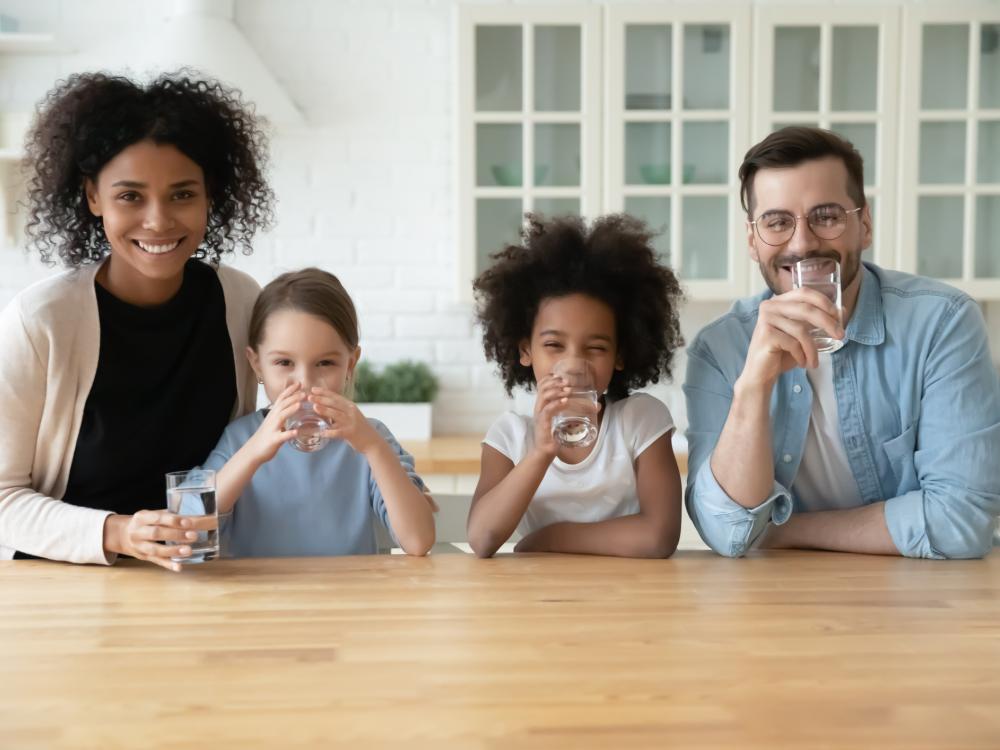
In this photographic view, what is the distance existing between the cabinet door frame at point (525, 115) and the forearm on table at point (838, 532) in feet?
7.16

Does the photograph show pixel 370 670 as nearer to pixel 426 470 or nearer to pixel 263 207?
pixel 263 207

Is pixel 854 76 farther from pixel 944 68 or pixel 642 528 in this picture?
pixel 642 528

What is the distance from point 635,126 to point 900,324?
2159 millimetres

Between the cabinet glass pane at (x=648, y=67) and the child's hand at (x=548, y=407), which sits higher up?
the cabinet glass pane at (x=648, y=67)

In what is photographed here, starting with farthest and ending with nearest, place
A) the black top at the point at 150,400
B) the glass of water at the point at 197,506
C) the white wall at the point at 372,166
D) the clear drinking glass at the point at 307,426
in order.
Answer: the white wall at the point at 372,166, the black top at the point at 150,400, the clear drinking glass at the point at 307,426, the glass of water at the point at 197,506

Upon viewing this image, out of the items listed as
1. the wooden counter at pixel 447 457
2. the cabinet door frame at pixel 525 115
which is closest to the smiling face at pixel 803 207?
the wooden counter at pixel 447 457

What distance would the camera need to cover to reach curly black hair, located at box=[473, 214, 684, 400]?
6.63ft

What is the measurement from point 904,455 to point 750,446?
0.30m

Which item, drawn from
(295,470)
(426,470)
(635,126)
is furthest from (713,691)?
(635,126)

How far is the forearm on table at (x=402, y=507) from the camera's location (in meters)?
1.76

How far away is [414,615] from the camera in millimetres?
1373

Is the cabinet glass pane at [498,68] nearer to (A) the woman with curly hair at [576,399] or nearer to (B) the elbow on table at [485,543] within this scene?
(A) the woman with curly hair at [576,399]

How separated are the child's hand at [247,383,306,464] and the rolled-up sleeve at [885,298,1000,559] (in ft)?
3.05

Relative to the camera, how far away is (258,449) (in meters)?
1.66
